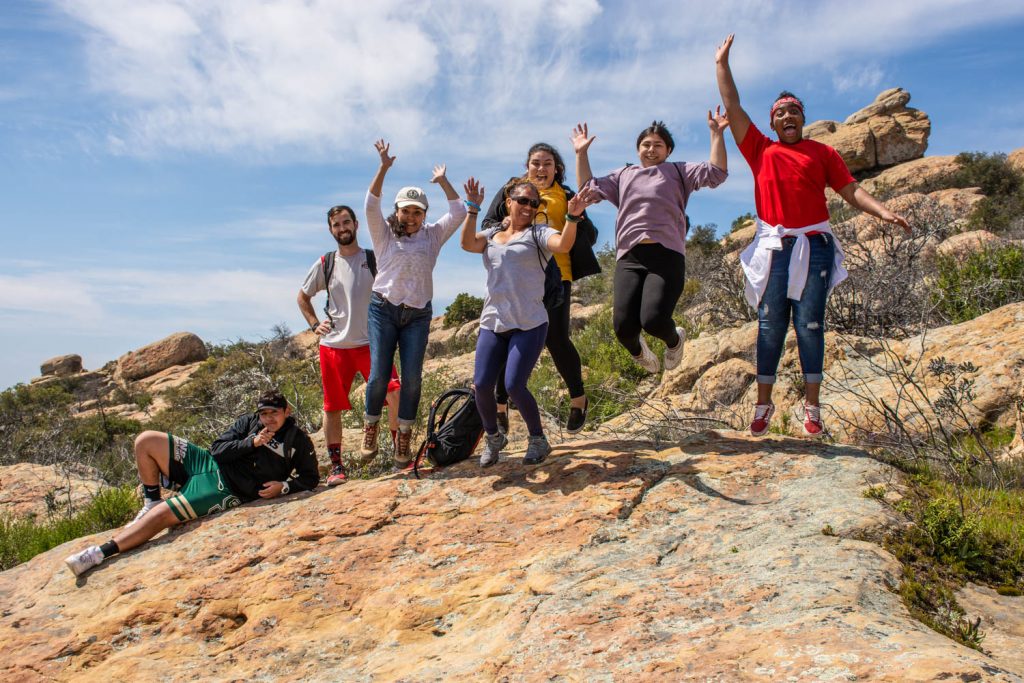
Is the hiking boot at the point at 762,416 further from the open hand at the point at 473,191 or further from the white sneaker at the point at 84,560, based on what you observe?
the white sneaker at the point at 84,560

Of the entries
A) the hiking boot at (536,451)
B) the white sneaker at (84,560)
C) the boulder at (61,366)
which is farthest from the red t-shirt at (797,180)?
the boulder at (61,366)

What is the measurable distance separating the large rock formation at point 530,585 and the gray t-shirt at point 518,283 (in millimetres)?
931

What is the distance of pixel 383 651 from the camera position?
317cm

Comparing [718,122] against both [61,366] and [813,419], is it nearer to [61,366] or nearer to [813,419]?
[813,419]

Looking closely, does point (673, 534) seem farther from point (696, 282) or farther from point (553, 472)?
point (696, 282)

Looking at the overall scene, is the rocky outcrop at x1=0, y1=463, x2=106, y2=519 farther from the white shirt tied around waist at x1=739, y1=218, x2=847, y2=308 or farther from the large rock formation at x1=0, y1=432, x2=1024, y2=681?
the white shirt tied around waist at x1=739, y1=218, x2=847, y2=308

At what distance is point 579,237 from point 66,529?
16.2ft

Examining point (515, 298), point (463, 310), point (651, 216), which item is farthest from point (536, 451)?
point (463, 310)

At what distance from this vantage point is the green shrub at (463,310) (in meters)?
19.3

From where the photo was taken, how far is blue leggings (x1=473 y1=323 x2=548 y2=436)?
4340 mm

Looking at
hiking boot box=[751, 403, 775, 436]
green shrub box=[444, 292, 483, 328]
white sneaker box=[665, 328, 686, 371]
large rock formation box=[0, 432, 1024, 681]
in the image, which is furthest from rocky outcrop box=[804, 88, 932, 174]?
large rock formation box=[0, 432, 1024, 681]

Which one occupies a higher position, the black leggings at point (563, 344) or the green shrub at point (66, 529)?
the black leggings at point (563, 344)

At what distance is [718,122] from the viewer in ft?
15.2

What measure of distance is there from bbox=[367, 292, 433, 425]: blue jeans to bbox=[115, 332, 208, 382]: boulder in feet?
84.0
